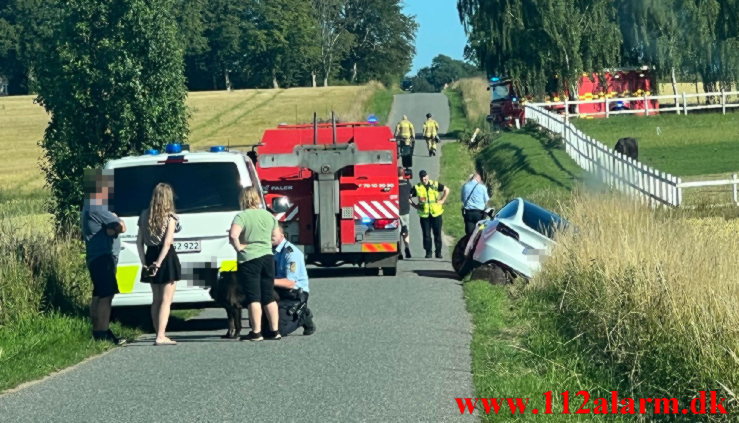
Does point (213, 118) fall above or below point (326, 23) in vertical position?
below

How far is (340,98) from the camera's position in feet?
289

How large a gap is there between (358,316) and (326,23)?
12300cm

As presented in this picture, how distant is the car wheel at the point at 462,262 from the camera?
1964cm

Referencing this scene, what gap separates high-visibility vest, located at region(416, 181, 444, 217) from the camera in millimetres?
23578

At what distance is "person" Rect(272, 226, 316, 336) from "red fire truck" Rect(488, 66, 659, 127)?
A: 38.5 metres

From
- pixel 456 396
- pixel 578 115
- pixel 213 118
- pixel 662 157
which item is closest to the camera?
pixel 456 396

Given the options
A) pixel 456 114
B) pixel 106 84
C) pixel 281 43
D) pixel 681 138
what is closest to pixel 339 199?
pixel 106 84

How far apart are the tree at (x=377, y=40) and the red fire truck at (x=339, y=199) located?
385 feet

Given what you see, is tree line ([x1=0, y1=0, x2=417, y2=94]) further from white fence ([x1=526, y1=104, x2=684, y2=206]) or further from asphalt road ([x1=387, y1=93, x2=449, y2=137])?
white fence ([x1=526, y1=104, x2=684, y2=206])

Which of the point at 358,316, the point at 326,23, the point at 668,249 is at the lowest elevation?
the point at 358,316

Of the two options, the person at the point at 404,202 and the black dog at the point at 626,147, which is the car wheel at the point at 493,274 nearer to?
the person at the point at 404,202

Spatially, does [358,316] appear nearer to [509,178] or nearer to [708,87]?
[509,178]

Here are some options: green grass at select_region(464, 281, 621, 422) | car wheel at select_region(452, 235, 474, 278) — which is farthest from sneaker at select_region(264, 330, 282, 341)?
car wheel at select_region(452, 235, 474, 278)

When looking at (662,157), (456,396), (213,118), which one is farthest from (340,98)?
(456,396)
